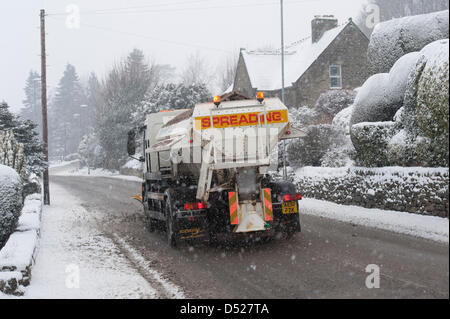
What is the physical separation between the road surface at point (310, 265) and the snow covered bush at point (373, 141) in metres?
2.53

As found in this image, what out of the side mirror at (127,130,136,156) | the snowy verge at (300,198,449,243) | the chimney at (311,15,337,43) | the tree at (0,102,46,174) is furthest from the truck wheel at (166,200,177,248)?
the chimney at (311,15,337,43)

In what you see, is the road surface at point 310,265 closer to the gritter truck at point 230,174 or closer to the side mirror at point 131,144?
the gritter truck at point 230,174

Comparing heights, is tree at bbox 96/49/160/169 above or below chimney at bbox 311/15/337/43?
below

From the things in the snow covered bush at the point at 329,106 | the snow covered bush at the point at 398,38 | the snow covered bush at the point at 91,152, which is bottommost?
the snow covered bush at the point at 91,152

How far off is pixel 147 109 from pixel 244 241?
28.2m

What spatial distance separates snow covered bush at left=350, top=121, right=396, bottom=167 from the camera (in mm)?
12508

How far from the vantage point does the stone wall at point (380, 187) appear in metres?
8.73

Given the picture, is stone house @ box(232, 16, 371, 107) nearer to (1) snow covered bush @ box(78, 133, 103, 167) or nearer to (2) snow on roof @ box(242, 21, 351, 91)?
(2) snow on roof @ box(242, 21, 351, 91)

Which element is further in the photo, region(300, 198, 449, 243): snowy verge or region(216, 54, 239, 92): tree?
region(216, 54, 239, 92): tree

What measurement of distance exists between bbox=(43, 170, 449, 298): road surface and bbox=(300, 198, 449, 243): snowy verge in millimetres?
294

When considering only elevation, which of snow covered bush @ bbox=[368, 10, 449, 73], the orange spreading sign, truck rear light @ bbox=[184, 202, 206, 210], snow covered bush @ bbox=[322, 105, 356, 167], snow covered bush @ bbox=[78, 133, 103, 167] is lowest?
snow covered bush @ bbox=[78, 133, 103, 167]

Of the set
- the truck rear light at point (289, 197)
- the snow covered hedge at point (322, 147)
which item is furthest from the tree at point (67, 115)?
the truck rear light at point (289, 197)

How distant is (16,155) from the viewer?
16.2 m

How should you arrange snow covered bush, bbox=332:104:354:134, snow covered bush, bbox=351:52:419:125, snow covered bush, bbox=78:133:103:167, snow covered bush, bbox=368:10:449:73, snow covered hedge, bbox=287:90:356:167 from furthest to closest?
1. snow covered bush, bbox=78:133:103:167
2. snow covered bush, bbox=332:104:354:134
3. snow covered hedge, bbox=287:90:356:167
4. snow covered bush, bbox=368:10:449:73
5. snow covered bush, bbox=351:52:419:125
